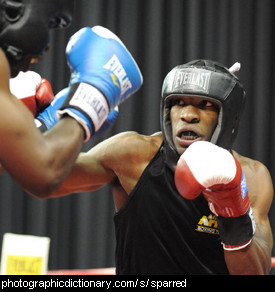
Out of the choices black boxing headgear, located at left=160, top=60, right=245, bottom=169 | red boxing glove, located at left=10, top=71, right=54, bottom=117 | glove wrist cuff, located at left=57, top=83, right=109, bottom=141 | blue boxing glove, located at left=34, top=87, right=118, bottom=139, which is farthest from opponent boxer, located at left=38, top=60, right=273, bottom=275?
glove wrist cuff, located at left=57, top=83, right=109, bottom=141

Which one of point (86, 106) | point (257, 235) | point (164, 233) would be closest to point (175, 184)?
point (164, 233)

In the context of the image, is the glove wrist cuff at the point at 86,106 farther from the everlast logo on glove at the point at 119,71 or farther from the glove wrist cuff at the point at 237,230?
the glove wrist cuff at the point at 237,230

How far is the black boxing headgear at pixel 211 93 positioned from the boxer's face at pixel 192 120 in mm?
28

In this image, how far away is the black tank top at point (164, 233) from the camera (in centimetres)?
188

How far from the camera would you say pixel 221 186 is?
164 centimetres

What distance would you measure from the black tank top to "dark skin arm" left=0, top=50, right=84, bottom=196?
80 centimetres

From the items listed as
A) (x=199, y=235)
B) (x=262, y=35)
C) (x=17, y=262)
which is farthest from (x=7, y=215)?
(x=262, y=35)

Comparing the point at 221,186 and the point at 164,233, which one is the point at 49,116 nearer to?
the point at 164,233

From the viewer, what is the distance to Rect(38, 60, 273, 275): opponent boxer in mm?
1888

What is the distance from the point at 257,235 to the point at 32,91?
1.03 meters

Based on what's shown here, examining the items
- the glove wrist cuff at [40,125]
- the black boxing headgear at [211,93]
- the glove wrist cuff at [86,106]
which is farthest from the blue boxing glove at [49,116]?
the glove wrist cuff at [86,106]

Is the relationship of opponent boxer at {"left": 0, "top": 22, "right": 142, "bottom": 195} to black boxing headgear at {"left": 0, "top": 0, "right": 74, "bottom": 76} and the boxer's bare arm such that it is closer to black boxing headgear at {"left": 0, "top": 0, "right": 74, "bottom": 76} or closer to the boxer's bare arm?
black boxing headgear at {"left": 0, "top": 0, "right": 74, "bottom": 76}

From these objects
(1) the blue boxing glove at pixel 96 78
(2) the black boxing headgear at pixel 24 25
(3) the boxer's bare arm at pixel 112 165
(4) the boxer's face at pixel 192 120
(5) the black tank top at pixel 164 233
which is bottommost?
(5) the black tank top at pixel 164 233

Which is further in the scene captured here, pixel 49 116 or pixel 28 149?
pixel 49 116
